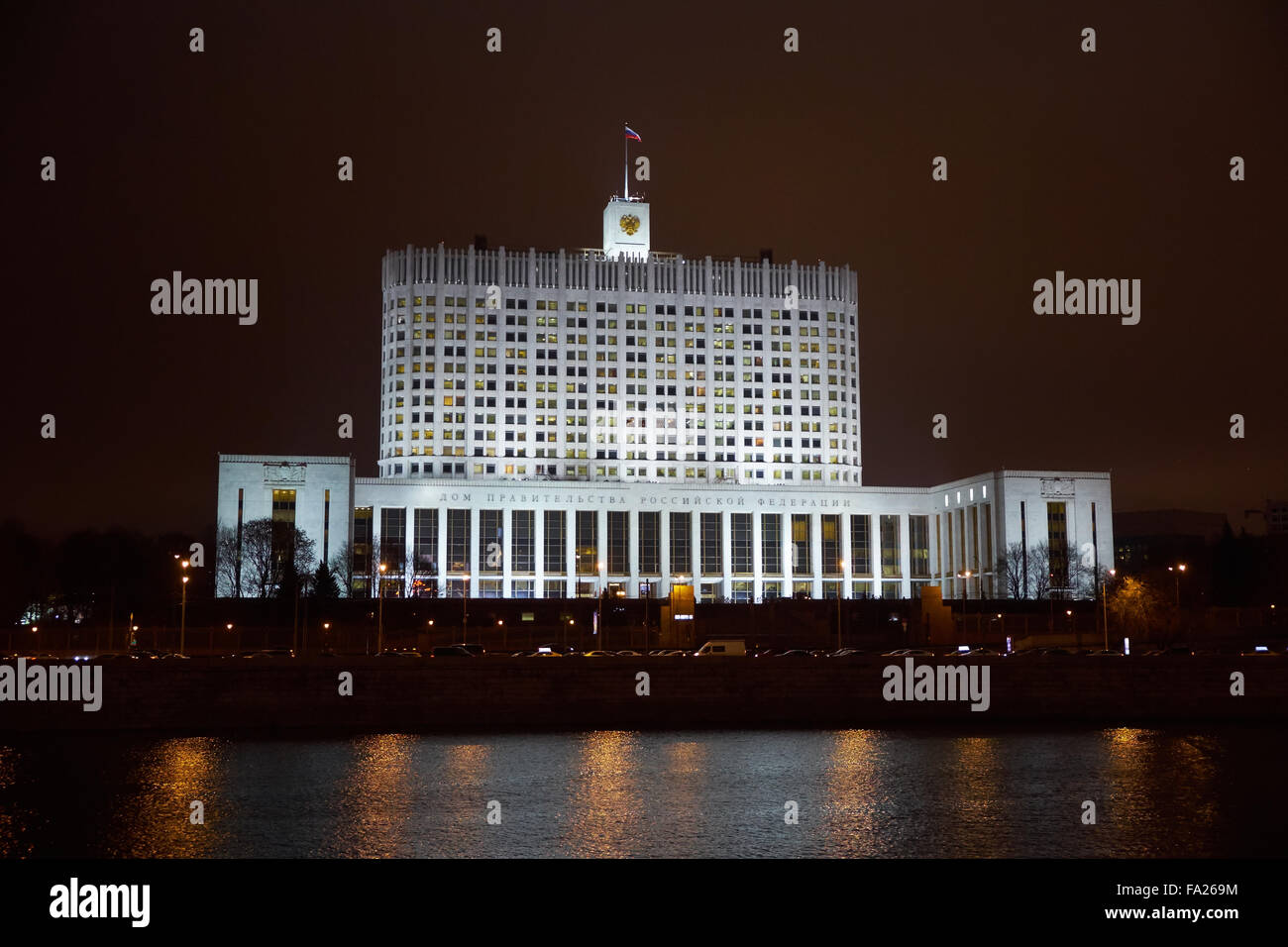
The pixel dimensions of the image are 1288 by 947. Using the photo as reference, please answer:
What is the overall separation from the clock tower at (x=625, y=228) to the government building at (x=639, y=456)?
27 centimetres

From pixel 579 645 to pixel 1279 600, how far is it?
64.0m

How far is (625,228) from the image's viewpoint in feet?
503

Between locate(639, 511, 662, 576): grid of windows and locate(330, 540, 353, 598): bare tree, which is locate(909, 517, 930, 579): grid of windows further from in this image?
locate(330, 540, 353, 598): bare tree

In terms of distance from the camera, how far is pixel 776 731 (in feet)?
167

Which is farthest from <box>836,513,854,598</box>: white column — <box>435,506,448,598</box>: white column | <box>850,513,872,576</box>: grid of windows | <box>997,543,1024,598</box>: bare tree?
<box>435,506,448,598</box>: white column

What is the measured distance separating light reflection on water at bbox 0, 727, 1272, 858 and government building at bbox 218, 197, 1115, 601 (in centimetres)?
7735

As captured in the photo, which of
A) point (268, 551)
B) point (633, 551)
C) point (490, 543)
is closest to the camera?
point (268, 551)

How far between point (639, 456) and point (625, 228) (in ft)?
92.2

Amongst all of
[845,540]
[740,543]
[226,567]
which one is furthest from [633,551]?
[226,567]

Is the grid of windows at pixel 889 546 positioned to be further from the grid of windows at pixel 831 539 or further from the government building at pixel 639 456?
the grid of windows at pixel 831 539

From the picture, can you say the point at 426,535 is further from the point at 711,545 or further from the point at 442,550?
the point at 711,545

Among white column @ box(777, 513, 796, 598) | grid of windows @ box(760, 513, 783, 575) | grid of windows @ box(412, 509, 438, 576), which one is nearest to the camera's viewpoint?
grid of windows @ box(412, 509, 438, 576)

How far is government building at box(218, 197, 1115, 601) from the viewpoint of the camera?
420ft
